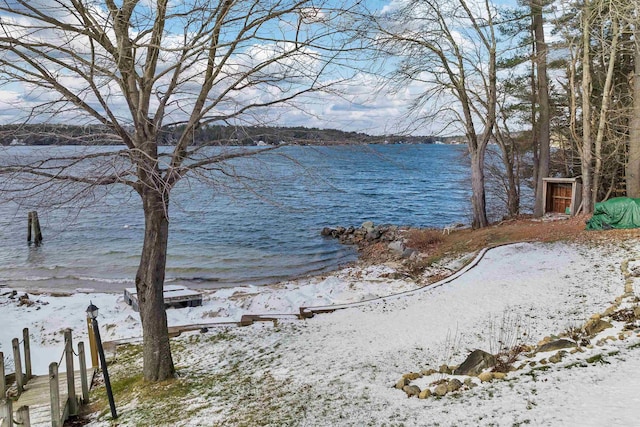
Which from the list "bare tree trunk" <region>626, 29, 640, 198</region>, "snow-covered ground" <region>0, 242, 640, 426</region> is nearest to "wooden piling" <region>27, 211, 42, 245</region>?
"snow-covered ground" <region>0, 242, 640, 426</region>

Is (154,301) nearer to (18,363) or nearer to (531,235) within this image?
(18,363)

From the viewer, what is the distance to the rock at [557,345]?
5.38m

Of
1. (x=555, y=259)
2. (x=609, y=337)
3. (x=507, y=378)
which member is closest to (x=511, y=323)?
(x=609, y=337)

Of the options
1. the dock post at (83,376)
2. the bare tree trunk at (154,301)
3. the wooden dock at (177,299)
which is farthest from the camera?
the wooden dock at (177,299)

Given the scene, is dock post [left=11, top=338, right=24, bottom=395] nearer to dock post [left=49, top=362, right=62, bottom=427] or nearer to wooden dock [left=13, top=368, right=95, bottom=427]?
wooden dock [left=13, top=368, right=95, bottom=427]

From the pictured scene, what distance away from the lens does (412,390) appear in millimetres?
Result: 4840

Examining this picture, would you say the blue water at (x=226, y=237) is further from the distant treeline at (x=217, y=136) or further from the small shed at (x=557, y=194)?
the small shed at (x=557, y=194)

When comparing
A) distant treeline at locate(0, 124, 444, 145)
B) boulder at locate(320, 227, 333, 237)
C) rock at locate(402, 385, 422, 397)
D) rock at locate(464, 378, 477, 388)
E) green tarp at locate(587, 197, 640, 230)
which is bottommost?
boulder at locate(320, 227, 333, 237)

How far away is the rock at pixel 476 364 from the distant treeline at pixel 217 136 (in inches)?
112

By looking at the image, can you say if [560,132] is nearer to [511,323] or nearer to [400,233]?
[400,233]

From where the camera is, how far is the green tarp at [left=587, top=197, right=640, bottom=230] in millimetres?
12648

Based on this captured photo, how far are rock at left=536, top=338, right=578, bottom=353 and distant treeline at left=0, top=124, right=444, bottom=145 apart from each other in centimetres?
316

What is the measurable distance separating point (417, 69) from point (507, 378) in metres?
14.2

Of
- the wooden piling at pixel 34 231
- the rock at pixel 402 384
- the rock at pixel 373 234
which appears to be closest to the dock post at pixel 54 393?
the rock at pixel 402 384
